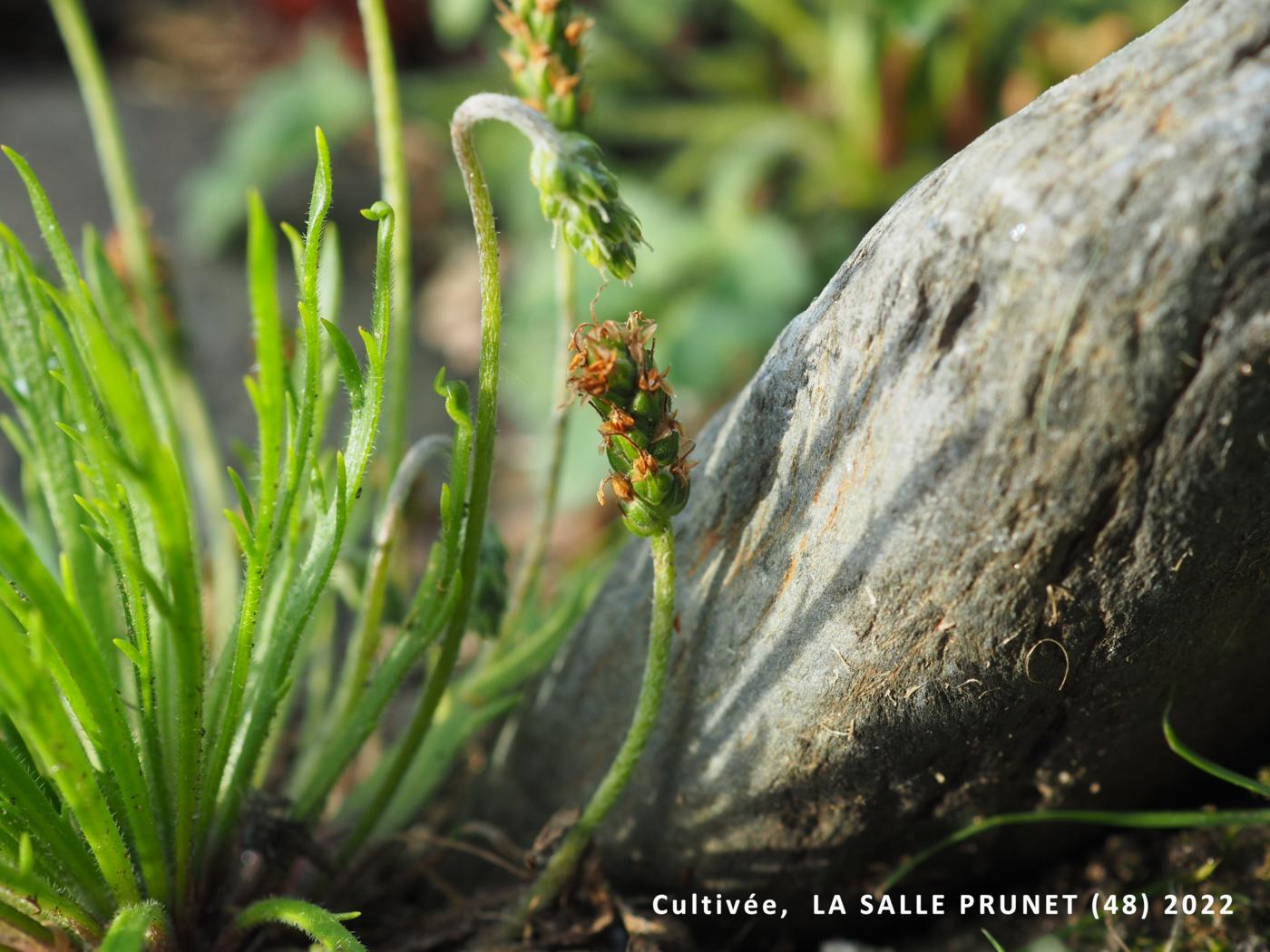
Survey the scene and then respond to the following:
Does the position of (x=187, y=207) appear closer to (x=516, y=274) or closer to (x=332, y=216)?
(x=332, y=216)

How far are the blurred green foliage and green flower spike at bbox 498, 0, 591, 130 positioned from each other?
113 cm

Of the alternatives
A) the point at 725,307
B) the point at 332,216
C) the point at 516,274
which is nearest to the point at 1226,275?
the point at 725,307

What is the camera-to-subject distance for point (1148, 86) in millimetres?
875

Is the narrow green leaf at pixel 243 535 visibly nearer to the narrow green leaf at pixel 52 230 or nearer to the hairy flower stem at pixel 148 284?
the narrow green leaf at pixel 52 230

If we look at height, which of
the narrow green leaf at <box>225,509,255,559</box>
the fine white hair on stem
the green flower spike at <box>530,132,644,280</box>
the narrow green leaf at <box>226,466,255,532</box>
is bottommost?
the narrow green leaf at <box>225,509,255,559</box>

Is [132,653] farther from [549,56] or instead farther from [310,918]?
[549,56]

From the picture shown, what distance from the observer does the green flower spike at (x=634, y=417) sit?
3.14 ft

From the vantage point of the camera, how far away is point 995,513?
951 millimetres

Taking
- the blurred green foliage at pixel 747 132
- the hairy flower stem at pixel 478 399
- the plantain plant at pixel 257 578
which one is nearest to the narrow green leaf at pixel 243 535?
the plantain plant at pixel 257 578

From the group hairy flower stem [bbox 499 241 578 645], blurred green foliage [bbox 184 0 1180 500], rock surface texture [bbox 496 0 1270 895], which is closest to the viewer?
rock surface texture [bbox 496 0 1270 895]

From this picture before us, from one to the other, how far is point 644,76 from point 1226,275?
2.70 meters

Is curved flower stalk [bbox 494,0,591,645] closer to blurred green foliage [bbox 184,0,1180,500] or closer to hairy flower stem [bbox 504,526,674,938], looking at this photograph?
hairy flower stem [bbox 504,526,674,938]

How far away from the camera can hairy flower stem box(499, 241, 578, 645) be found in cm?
148

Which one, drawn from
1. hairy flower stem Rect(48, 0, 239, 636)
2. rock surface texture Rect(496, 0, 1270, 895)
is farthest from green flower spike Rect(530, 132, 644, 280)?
hairy flower stem Rect(48, 0, 239, 636)
